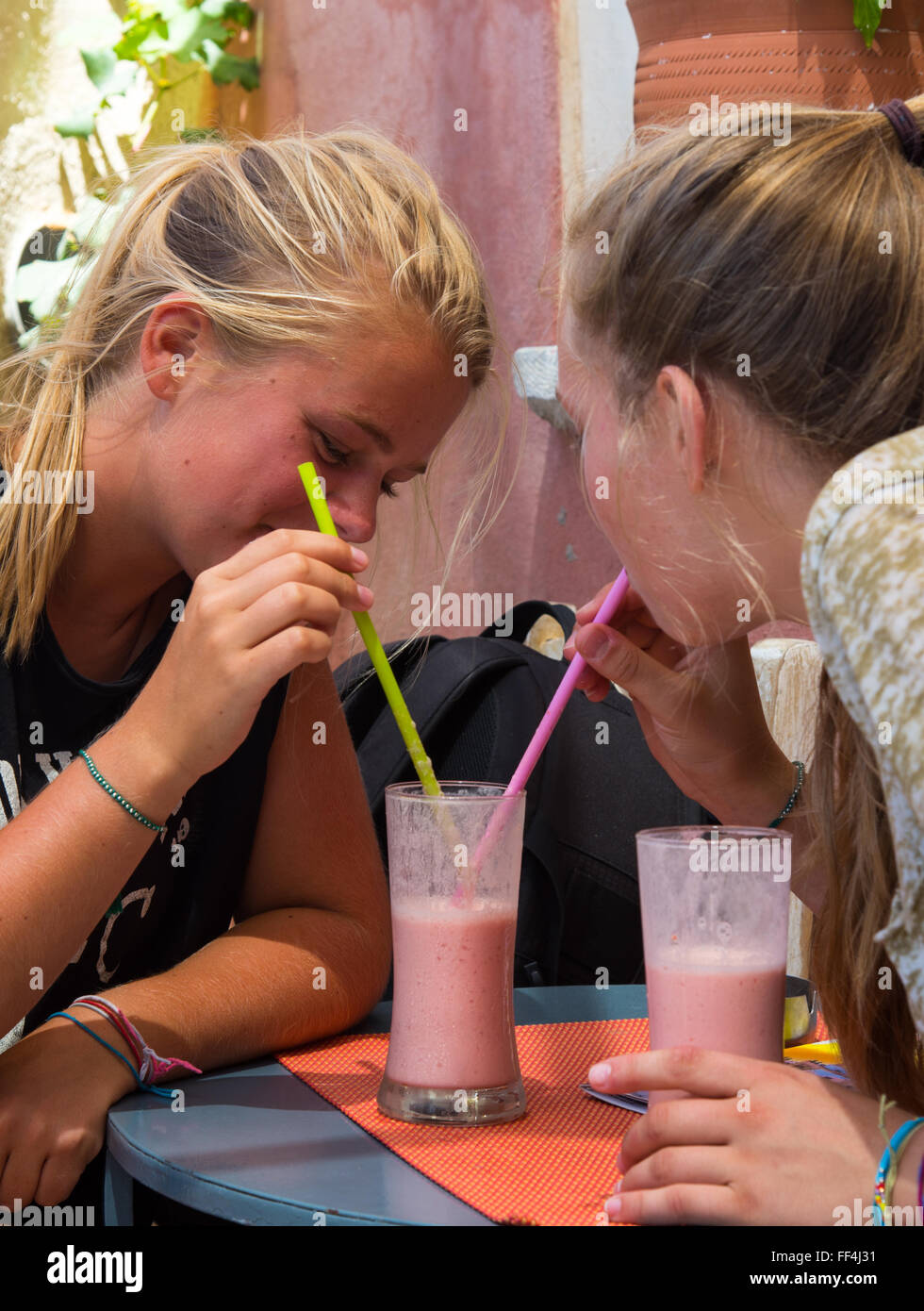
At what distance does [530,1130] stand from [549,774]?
0.78 meters

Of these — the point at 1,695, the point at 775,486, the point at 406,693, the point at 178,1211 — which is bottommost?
the point at 178,1211

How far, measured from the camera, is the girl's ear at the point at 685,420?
933 mm

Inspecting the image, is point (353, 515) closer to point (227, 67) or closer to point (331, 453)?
point (331, 453)

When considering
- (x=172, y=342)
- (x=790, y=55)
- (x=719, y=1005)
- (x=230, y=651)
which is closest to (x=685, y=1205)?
(x=719, y=1005)

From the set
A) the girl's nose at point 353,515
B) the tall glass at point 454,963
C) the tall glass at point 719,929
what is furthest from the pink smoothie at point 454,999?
the girl's nose at point 353,515

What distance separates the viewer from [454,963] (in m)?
0.94

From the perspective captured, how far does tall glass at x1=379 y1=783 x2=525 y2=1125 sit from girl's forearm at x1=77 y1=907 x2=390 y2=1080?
14cm

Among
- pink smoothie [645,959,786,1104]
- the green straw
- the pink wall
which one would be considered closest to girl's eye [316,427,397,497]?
the green straw

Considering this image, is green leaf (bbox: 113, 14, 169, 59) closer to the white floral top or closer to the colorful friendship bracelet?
the white floral top

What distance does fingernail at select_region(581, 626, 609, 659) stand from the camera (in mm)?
1149

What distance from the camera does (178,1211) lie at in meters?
1.14
